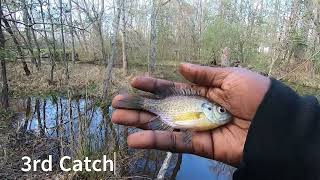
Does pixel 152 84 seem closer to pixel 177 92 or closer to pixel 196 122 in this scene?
pixel 177 92

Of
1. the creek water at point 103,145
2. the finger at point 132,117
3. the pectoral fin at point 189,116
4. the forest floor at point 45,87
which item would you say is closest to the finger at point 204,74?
the pectoral fin at point 189,116

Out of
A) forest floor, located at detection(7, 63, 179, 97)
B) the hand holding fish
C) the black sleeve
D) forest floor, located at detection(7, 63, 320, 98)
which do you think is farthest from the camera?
forest floor, located at detection(7, 63, 179, 97)

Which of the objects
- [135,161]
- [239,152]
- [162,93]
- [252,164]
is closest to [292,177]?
[252,164]

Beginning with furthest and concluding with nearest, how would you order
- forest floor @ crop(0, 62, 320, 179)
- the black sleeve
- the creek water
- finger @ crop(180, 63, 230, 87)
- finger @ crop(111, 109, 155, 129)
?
1. forest floor @ crop(0, 62, 320, 179)
2. the creek water
3. finger @ crop(111, 109, 155, 129)
4. finger @ crop(180, 63, 230, 87)
5. the black sleeve

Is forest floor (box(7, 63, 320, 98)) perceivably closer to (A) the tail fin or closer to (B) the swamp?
(B) the swamp

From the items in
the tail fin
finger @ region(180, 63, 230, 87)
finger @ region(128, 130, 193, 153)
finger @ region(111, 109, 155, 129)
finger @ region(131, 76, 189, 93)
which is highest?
finger @ region(180, 63, 230, 87)

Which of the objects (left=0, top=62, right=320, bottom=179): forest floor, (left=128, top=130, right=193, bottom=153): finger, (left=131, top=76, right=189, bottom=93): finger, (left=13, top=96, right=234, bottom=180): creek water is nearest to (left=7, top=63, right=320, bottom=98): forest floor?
(left=0, top=62, right=320, bottom=179): forest floor

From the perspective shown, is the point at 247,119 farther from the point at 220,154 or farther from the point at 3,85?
the point at 3,85

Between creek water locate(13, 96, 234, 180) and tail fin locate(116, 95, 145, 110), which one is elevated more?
tail fin locate(116, 95, 145, 110)
